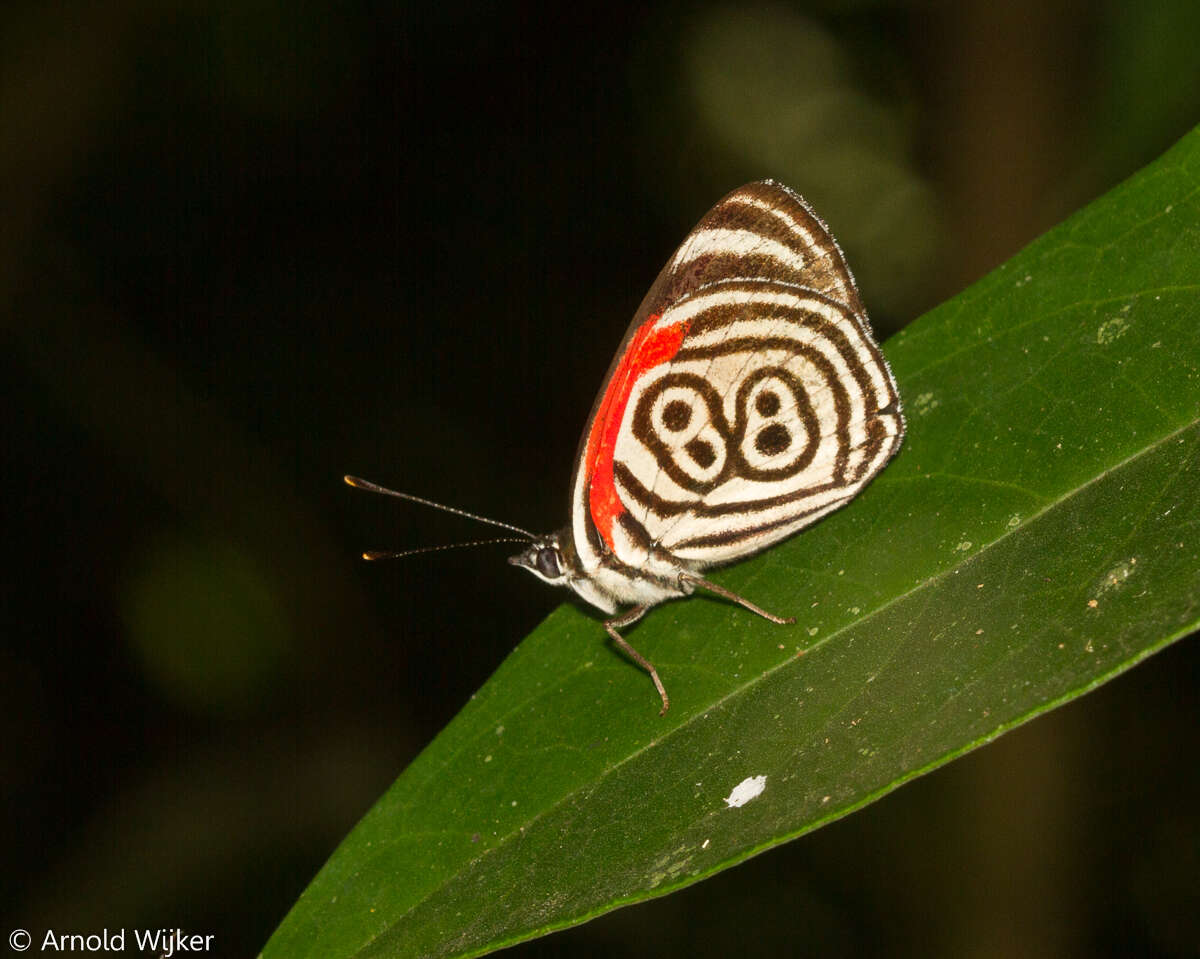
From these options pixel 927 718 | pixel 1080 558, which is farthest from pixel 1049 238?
pixel 927 718

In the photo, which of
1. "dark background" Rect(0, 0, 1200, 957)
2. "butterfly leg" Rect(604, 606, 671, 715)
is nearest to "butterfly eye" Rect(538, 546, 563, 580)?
"butterfly leg" Rect(604, 606, 671, 715)

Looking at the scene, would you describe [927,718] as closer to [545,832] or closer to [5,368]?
[545,832]

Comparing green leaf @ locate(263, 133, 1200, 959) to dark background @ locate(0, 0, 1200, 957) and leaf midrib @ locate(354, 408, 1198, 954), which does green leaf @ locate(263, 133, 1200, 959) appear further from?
dark background @ locate(0, 0, 1200, 957)

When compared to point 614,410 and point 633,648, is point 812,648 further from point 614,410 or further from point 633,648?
point 614,410

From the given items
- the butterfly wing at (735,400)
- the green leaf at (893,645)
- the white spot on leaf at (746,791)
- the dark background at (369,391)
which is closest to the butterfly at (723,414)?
the butterfly wing at (735,400)

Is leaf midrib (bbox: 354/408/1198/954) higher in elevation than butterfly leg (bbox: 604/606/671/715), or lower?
higher

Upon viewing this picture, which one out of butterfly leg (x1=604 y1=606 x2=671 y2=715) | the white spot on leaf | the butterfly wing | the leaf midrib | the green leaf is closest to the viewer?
the green leaf

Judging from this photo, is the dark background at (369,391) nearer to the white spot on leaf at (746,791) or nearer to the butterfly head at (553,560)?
the butterfly head at (553,560)
